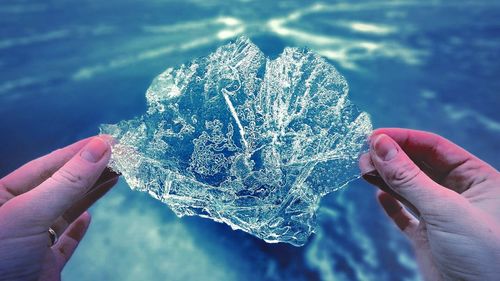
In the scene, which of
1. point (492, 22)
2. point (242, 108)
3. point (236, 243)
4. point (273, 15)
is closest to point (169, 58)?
point (273, 15)

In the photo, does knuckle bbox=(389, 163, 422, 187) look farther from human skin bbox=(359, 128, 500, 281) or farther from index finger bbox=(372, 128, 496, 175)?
index finger bbox=(372, 128, 496, 175)

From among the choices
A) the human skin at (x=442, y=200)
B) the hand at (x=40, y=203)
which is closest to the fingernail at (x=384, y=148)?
the human skin at (x=442, y=200)

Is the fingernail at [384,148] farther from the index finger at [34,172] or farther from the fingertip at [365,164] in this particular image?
the index finger at [34,172]

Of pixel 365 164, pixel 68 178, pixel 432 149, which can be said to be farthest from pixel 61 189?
pixel 432 149

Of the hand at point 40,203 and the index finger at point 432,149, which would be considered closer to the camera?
the hand at point 40,203

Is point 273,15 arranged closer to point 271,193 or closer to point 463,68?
point 463,68

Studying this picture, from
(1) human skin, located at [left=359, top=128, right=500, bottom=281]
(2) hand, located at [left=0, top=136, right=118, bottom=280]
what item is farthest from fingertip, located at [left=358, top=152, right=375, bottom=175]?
(2) hand, located at [left=0, top=136, right=118, bottom=280]

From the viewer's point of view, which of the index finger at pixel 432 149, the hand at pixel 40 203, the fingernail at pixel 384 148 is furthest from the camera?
the index finger at pixel 432 149
